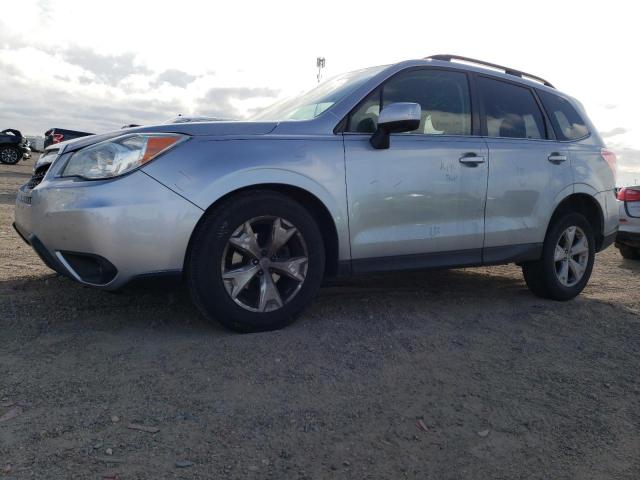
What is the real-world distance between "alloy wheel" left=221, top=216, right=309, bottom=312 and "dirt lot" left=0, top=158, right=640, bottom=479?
0.24 metres

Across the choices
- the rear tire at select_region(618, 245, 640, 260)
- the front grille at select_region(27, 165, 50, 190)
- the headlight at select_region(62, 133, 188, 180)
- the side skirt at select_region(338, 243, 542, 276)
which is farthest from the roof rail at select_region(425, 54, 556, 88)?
the rear tire at select_region(618, 245, 640, 260)

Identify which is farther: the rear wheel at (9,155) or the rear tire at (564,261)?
the rear wheel at (9,155)

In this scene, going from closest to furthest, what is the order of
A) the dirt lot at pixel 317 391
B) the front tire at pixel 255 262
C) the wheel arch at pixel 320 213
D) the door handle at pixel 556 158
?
the dirt lot at pixel 317 391, the front tire at pixel 255 262, the wheel arch at pixel 320 213, the door handle at pixel 556 158

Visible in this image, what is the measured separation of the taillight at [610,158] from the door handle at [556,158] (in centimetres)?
66

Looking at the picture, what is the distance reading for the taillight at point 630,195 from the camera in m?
7.91

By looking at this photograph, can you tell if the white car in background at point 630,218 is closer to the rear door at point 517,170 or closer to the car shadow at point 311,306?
the car shadow at point 311,306

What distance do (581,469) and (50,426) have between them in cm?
217

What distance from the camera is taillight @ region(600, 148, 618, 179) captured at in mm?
5531

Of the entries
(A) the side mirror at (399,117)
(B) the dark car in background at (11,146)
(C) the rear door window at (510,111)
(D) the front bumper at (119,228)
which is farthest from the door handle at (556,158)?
(B) the dark car in background at (11,146)

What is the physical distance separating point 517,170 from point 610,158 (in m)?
1.46

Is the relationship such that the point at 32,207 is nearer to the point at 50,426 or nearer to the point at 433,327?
the point at 50,426

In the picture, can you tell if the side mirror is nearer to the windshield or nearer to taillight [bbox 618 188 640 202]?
the windshield

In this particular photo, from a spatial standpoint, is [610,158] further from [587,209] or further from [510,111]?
[510,111]

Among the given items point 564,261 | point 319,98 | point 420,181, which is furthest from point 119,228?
point 564,261
